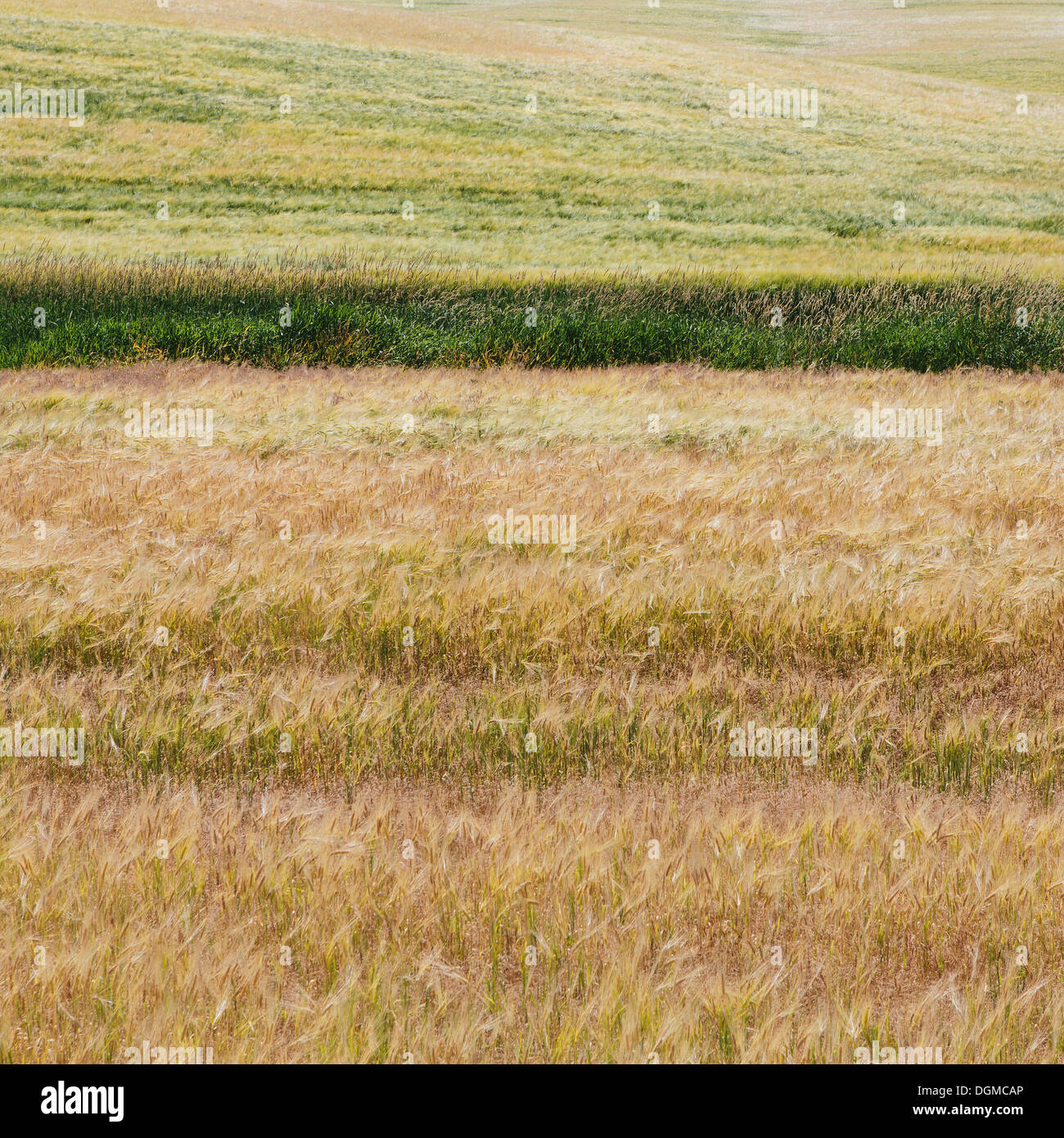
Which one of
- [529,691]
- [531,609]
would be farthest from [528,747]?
[531,609]

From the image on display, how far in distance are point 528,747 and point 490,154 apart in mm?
28427

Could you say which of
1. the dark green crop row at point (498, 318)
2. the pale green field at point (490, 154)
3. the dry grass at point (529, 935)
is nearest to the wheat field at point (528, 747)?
the dry grass at point (529, 935)

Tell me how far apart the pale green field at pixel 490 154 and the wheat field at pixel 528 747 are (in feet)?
45.8

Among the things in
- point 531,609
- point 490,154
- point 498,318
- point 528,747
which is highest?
point 490,154

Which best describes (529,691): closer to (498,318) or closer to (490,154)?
(498,318)

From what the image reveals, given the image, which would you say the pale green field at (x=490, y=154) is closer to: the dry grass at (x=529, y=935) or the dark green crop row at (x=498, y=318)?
the dark green crop row at (x=498, y=318)

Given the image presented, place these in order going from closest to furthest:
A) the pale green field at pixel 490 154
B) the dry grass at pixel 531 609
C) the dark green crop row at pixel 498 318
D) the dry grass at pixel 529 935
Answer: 1. the dry grass at pixel 529 935
2. the dry grass at pixel 531 609
3. the dark green crop row at pixel 498 318
4. the pale green field at pixel 490 154

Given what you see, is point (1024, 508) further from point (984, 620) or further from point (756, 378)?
point (756, 378)

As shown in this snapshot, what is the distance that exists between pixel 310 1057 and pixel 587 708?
2.42m

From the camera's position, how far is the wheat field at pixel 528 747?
247cm

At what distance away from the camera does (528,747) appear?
14.0ft

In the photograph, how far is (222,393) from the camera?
439 inches

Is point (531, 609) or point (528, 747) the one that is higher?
point (531, 609)

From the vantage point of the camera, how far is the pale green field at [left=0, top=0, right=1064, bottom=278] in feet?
74.5
